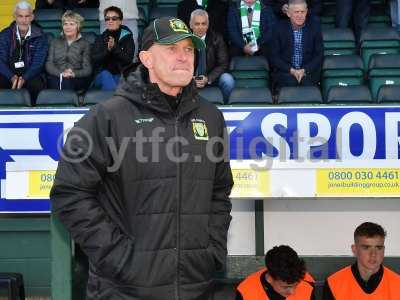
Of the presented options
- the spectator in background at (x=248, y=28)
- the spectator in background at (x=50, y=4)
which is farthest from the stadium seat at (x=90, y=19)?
the spectator in background at (x=248, y=28)

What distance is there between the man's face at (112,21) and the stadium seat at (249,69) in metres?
1.17

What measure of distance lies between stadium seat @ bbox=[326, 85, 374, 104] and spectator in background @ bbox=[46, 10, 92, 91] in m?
2.37

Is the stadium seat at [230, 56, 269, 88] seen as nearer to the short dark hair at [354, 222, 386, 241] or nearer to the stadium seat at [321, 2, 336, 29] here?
the stadium seat at [321, 2, 336, 29]

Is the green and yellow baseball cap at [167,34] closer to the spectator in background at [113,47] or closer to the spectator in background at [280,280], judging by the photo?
the spectator in background at [280,280]

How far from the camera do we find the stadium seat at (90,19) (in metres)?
9.73

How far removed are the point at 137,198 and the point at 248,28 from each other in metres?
6.15

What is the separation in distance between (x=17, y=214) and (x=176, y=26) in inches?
174

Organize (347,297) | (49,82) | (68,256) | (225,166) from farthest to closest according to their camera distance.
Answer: (49,82) → (347,297) → (68,256) → (225,166)

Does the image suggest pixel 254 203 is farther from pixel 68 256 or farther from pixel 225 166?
pixel 225 166

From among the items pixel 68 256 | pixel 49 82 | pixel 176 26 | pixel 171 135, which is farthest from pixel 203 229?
pixel 49 82

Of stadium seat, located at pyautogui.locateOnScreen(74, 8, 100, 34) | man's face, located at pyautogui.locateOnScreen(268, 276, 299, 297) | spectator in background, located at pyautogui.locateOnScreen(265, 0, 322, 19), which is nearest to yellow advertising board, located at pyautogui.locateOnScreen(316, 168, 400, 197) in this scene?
man's face, located at pyautogui.locateOnScreen(268, 276, 299, 297)

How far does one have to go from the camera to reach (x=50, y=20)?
380 inches

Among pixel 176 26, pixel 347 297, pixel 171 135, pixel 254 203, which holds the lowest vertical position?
pixel 347 297

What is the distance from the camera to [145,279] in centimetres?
274
